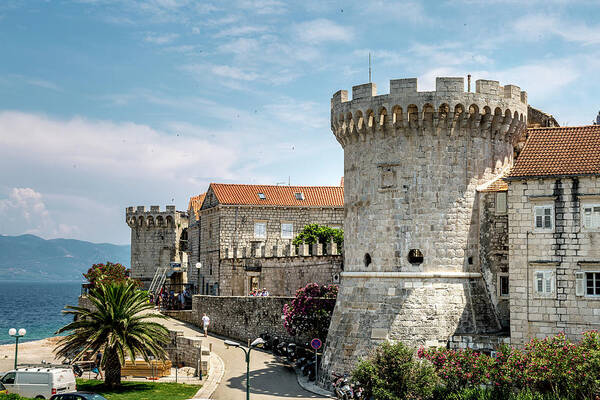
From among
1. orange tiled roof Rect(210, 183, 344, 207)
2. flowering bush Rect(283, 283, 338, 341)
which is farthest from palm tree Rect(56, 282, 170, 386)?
orange tiled roof Rect(210, 183, 344, 207)

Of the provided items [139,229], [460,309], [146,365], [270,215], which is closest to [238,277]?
[270,215]

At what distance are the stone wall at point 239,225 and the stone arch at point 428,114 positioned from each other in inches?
925

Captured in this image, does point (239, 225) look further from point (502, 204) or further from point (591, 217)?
point (591, 217)

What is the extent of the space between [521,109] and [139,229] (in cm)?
4386

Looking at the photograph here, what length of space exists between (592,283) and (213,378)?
1681cm

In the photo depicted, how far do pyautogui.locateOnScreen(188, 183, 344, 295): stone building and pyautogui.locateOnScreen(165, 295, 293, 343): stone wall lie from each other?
402cm

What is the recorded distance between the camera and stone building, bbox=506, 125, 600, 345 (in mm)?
23719

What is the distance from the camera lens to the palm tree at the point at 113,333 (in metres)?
29.1

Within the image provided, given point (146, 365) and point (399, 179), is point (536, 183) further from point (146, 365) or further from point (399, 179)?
point (146, 365)

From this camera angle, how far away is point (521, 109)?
92.1ft

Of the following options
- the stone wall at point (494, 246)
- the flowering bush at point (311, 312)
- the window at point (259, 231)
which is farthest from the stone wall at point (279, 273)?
the stone wall at point (494, 246)

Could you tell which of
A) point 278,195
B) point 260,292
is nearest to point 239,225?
point 278,195

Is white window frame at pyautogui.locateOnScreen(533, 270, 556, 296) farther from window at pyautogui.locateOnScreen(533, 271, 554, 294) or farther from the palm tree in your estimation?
the palm tree

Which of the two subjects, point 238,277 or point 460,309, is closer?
point 460,309
